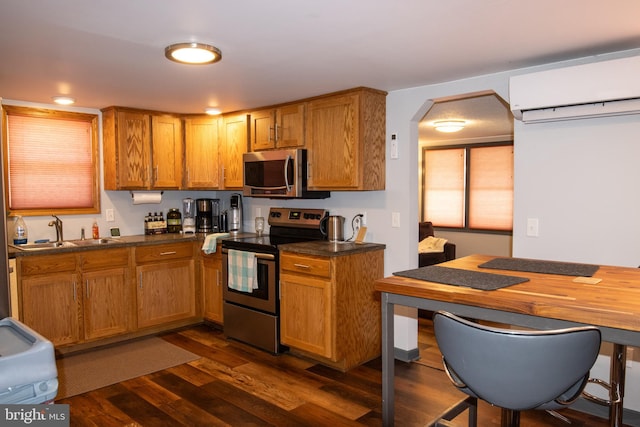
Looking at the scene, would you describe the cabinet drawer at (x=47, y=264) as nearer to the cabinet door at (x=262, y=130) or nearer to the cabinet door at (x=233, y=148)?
the cabinet door at (x=233, y=148)

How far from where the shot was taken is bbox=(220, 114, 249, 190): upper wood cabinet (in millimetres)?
4449

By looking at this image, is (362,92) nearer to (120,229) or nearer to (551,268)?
(551,268)

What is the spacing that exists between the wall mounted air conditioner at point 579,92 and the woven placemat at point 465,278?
1174 mm

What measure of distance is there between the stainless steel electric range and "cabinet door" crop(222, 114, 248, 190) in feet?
1.88

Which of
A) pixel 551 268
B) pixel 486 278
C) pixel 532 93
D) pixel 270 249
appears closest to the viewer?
pixel 486 278

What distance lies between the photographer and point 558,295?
5.59ft

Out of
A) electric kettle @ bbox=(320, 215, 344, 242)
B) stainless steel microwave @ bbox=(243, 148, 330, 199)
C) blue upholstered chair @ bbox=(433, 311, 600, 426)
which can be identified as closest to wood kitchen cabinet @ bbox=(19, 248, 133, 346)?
stainless steel microwave @ bbox=(243, 148, 330, 199)

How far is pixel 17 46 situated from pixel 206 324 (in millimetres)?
3041

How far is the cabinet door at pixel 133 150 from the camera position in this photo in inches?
167

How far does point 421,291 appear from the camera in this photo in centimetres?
188

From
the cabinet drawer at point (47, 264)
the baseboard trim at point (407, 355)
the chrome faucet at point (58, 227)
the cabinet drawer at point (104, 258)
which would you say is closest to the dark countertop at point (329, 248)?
the baseboard trim at point (407, 355)

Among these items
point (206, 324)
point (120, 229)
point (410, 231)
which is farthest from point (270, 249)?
point (120, 229)

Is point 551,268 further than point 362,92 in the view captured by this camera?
No

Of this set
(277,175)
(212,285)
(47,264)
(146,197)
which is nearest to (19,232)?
(47,264)
